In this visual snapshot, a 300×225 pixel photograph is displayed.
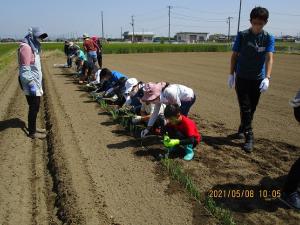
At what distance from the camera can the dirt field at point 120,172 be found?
360 cm

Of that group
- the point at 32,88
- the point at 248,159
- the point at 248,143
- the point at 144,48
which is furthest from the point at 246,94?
the point at 144,48

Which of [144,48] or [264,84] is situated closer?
[264,84]

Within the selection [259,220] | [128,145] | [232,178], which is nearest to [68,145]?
[128,145]

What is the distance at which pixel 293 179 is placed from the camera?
3.47 metres

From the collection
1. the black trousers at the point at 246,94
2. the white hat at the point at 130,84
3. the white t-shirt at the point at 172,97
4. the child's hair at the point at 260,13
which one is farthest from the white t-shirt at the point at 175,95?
the white hat at the point at 130,84

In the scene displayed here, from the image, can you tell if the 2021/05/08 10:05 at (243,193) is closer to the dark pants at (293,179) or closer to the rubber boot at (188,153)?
the dark pants at (293,179)

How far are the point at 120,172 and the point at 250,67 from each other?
2.48 metres

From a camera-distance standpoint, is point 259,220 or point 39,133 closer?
point 259,220

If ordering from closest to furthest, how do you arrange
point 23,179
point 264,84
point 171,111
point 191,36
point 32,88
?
point 23,179, point 171,111, point 264,84, point 32,88, point 191,36

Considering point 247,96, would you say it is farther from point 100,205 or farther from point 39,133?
point 39,133

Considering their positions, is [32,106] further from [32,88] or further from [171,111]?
[171,111]

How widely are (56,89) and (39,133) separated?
196 inches

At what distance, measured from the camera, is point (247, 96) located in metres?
5.23
